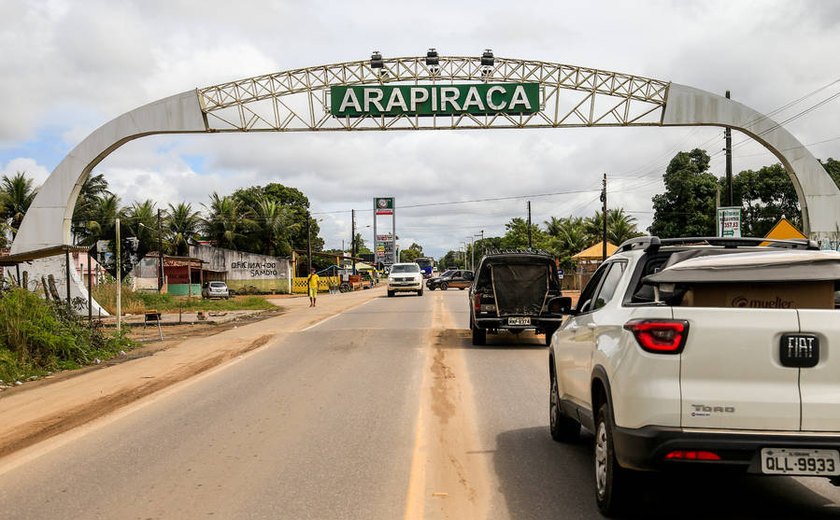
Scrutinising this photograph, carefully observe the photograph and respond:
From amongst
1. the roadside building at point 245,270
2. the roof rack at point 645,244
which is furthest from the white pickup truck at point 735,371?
the roadside building at point 245,270

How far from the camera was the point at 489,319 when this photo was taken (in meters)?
17.4

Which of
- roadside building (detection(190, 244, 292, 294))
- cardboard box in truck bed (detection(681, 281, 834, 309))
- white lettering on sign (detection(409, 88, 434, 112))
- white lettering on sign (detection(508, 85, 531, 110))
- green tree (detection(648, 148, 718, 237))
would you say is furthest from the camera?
roadside building (detection(190, 244, 292, 294))

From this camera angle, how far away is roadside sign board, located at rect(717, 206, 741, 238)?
2211 cm

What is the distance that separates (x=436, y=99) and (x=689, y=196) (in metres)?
41.0

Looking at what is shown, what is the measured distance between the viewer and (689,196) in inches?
2393

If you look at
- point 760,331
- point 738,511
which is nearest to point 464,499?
point 738,511

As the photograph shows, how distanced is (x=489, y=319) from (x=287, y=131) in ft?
37.1

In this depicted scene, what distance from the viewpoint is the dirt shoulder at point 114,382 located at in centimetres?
909

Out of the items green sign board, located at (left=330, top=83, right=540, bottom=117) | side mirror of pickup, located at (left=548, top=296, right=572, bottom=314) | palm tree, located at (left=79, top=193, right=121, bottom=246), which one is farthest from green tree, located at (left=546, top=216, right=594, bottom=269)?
side mirror of pickup, located at (left=548, top=296, right=572, bottom=314)

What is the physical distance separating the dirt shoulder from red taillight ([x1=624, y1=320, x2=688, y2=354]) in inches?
242

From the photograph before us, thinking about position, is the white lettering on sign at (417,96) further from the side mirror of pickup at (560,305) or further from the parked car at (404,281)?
the parked car at (404,281)

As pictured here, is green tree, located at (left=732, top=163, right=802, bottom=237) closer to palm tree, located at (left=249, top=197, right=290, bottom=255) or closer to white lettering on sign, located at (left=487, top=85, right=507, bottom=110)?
palm tree, located at (left=249, top=197, right=290, bottom=255)

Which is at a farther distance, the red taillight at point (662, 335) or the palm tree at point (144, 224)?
the palm tree at point (144, 224)

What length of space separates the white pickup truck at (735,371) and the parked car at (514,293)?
1239cm
